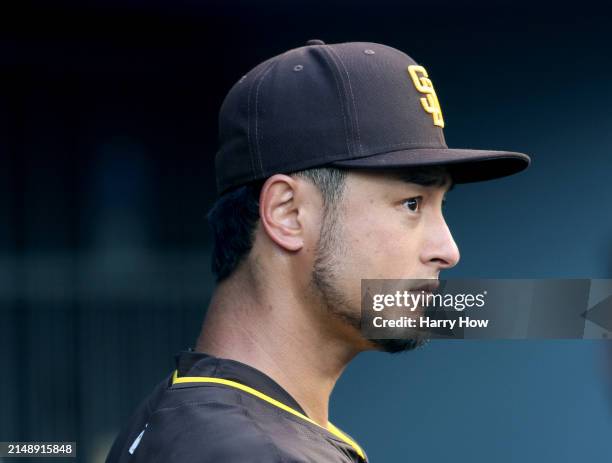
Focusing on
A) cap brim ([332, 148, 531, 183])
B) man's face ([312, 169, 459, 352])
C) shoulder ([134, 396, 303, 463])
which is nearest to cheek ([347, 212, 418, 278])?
man's face ([312, 169, 459, 352])

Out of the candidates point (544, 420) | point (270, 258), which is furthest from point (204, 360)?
point (544, 420)

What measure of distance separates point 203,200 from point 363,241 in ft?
7.19

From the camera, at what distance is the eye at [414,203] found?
1.61 metres

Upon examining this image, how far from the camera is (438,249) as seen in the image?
162cm

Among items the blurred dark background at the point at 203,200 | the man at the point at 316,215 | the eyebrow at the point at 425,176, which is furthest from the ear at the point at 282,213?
the blurred dark background at the point at 203,200

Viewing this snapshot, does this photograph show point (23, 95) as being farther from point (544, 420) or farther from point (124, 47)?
point (544, 420)

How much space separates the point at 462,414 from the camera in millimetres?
3652

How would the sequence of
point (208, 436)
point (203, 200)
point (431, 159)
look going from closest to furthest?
point (208, 436) → point (431, 159) → point (203, 200)

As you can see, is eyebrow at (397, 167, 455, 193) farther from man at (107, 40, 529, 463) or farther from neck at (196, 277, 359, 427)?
neck at (196, 277, 359, 427)

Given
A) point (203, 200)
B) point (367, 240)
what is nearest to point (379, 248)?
point (367, 240)

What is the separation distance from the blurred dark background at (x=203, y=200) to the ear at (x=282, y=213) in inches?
84.0

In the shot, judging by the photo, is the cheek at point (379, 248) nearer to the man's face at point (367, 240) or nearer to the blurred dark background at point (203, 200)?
the man's face at point (367, 240)

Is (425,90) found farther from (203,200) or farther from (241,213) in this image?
(203,200)

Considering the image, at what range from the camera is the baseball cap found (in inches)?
60.8
